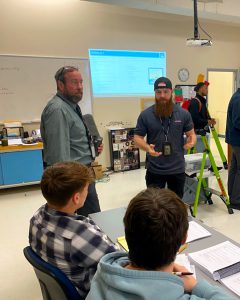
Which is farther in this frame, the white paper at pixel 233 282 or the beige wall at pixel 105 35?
the beige wall at pixel 105 35

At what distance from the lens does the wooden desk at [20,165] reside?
409 centimetres

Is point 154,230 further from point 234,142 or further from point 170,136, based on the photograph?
point 234,142

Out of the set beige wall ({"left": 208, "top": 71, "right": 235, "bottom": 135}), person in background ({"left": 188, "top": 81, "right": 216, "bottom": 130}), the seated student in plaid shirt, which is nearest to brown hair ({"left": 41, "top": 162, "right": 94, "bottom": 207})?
the seated student in plaid shirt

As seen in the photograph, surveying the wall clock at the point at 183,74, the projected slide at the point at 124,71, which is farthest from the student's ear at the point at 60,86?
the wall clock at the point at 183,74

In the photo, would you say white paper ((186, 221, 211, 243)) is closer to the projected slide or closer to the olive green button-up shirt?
the olive green button-up shirt

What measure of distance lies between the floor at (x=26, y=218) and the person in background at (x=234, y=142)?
0.20 metres

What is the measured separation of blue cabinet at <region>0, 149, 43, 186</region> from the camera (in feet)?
13.5

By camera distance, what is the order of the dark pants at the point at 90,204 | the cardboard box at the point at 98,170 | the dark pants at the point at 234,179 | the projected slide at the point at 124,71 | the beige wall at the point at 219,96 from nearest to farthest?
the dark pants at the point at 90,204 → the dark pants at the point at 234,179 → the cardboard box at the point at 98,170 → the projected slide at the point at 124,71 → the beige wall at the point at 219,96

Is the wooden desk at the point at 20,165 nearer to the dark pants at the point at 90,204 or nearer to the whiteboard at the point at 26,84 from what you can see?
the whiteboard at the point at 26,84

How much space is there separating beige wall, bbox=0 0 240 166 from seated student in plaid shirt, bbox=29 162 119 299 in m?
3.86

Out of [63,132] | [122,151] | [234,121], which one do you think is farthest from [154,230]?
[122,151]

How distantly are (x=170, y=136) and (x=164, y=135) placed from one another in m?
0.05

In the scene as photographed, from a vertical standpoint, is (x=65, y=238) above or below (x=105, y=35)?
below

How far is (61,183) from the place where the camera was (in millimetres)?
1194
